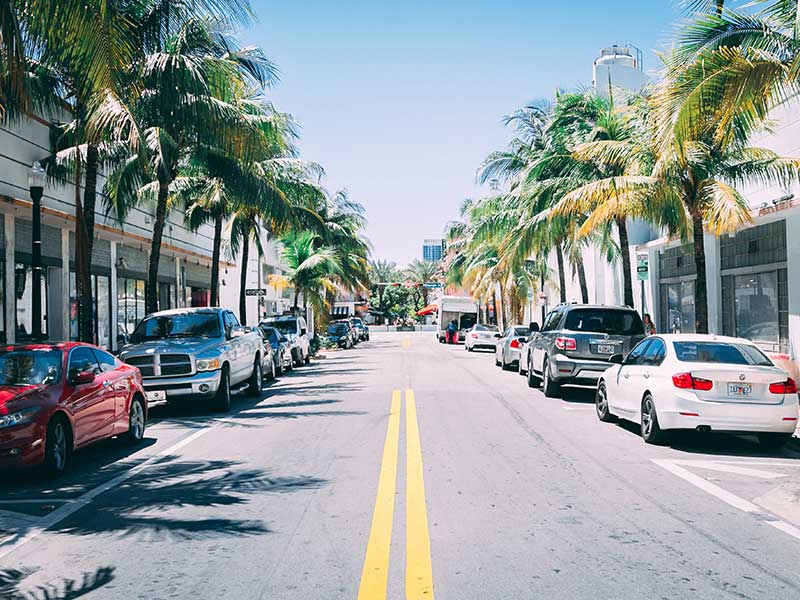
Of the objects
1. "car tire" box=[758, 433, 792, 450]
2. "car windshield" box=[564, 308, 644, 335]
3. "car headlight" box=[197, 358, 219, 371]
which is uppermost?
"car windshield" box=[564, 308, 644, 335]

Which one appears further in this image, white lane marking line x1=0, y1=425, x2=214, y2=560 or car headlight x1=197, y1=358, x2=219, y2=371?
car headlight x1=197, y1=358, x2=219, y2=371

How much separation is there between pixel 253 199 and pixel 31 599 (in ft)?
62.8

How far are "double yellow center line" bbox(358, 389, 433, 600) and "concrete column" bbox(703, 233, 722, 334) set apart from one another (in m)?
16.4

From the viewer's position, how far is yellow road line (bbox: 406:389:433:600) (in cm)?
526

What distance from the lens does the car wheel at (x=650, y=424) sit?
11.1 m

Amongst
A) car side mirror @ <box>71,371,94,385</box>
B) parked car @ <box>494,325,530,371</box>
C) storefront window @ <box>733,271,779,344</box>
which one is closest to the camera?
car side mirror @ <box>71,371,94,385</box>

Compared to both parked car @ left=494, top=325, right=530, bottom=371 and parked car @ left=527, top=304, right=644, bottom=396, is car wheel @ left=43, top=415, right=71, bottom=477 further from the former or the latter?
parked car @ left=494, top=325, right=530, bottom=371

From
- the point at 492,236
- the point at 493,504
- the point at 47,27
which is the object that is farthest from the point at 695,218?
the point at 492,236

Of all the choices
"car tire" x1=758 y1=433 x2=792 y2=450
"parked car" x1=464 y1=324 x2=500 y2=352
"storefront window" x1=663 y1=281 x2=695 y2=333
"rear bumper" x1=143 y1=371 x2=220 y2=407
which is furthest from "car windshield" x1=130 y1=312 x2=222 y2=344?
"parked car" x1=464 y1=324 x2=500 y2=352

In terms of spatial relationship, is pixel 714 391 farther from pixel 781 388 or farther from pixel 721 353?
pixel 721 353

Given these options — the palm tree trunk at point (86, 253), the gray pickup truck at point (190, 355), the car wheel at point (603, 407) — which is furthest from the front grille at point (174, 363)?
the car wheel at point (603, 407)

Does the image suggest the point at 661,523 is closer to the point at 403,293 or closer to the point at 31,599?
the point at 31,599

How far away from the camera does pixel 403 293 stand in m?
125

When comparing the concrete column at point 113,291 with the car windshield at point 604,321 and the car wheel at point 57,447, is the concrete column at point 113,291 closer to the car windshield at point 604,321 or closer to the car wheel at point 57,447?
the car windshield at point 604,321
